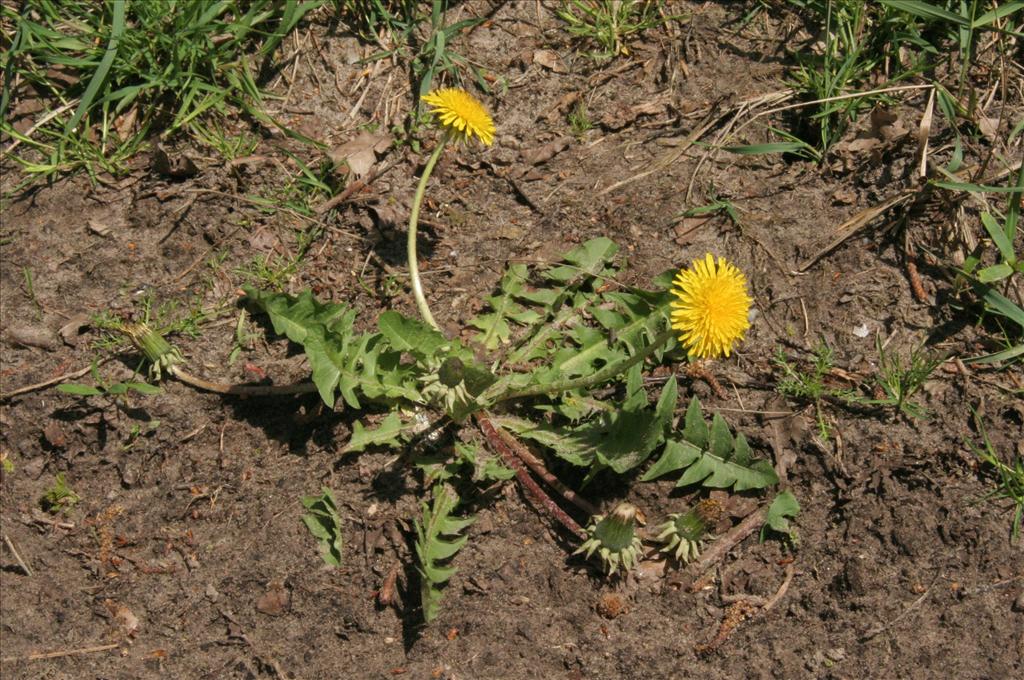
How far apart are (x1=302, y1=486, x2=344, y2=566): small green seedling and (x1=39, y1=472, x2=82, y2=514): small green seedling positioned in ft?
2.69

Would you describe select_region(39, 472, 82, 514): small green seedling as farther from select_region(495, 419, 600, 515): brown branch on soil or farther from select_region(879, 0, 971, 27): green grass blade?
select_region(879, 0, 971, 27): green grass blade

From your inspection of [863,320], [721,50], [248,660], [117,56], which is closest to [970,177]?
[863,320]

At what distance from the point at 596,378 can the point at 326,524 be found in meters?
0.94

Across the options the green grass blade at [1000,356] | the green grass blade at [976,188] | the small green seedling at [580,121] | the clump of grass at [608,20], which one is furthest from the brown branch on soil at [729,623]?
the clump of grass at [608,20]

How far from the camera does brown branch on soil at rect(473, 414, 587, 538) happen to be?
244 centimetres

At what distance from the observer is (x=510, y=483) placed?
2574 mm

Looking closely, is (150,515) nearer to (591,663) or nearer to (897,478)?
(591,663)

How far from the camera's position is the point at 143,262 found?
2.97m

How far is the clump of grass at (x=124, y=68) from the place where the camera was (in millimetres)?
3082

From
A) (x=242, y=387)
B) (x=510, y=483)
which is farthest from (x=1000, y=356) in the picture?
(x=242, y=387)

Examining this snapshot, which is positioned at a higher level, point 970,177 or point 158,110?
point 970,177

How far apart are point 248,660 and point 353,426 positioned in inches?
29.7

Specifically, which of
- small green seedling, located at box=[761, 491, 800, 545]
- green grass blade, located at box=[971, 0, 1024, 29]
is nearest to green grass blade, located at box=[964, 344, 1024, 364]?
small green seedling, located at box=[761, 491, 800, 545]

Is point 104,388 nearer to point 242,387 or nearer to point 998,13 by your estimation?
point 242,387
